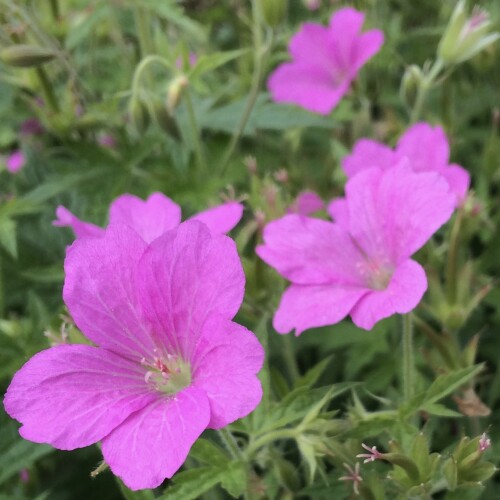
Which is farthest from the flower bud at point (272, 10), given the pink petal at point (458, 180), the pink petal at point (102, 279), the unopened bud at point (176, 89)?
the pink petal at point (102, 279)

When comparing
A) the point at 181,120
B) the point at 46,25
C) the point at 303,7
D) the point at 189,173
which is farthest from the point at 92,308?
the point at 303,7

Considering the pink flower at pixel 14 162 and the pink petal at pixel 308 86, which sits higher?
the pink petal at pixel 308 86

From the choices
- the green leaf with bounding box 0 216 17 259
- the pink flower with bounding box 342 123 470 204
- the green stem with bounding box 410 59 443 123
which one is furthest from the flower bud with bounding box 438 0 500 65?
the green leaf with bounding box 0 216 17 259

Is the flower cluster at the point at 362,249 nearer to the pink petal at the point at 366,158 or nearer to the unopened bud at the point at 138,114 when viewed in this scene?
the pink petal at the point at 366,158

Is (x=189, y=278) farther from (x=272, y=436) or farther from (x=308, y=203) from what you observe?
(x=308, y=203)

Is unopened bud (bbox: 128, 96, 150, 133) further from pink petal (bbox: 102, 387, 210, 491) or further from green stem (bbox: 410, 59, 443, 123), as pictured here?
pink petal (bbox: 102, 387, 210, 491)
